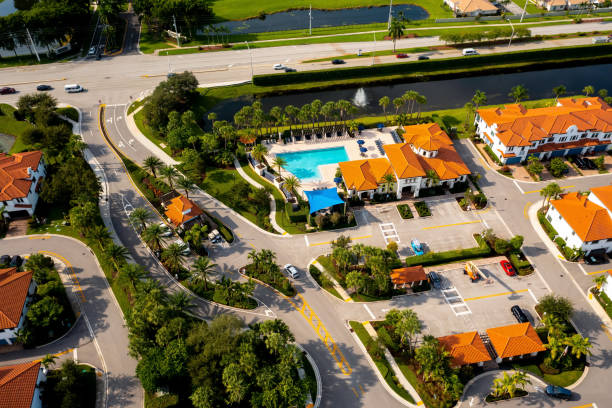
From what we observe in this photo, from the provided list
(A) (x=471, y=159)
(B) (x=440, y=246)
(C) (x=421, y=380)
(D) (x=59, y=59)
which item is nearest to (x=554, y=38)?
(A) (x=471, y=159)

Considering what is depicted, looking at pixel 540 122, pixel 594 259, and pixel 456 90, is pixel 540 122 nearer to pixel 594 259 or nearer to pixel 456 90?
pixel 456 90

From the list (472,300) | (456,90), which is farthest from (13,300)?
(456,90)

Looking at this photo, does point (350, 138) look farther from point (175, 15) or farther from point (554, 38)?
point (554, 38)

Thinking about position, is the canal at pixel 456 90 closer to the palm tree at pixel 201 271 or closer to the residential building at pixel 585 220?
the residential building at pixel 585 220

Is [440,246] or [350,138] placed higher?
[350,138]

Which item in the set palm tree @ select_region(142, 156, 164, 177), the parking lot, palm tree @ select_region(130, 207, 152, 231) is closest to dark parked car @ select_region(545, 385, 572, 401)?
the parking lot

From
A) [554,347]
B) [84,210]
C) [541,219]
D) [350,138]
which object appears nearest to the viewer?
[554,347]

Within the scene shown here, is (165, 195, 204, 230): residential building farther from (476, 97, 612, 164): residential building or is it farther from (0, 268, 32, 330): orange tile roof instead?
(476, 97, 612, 164): residential building
